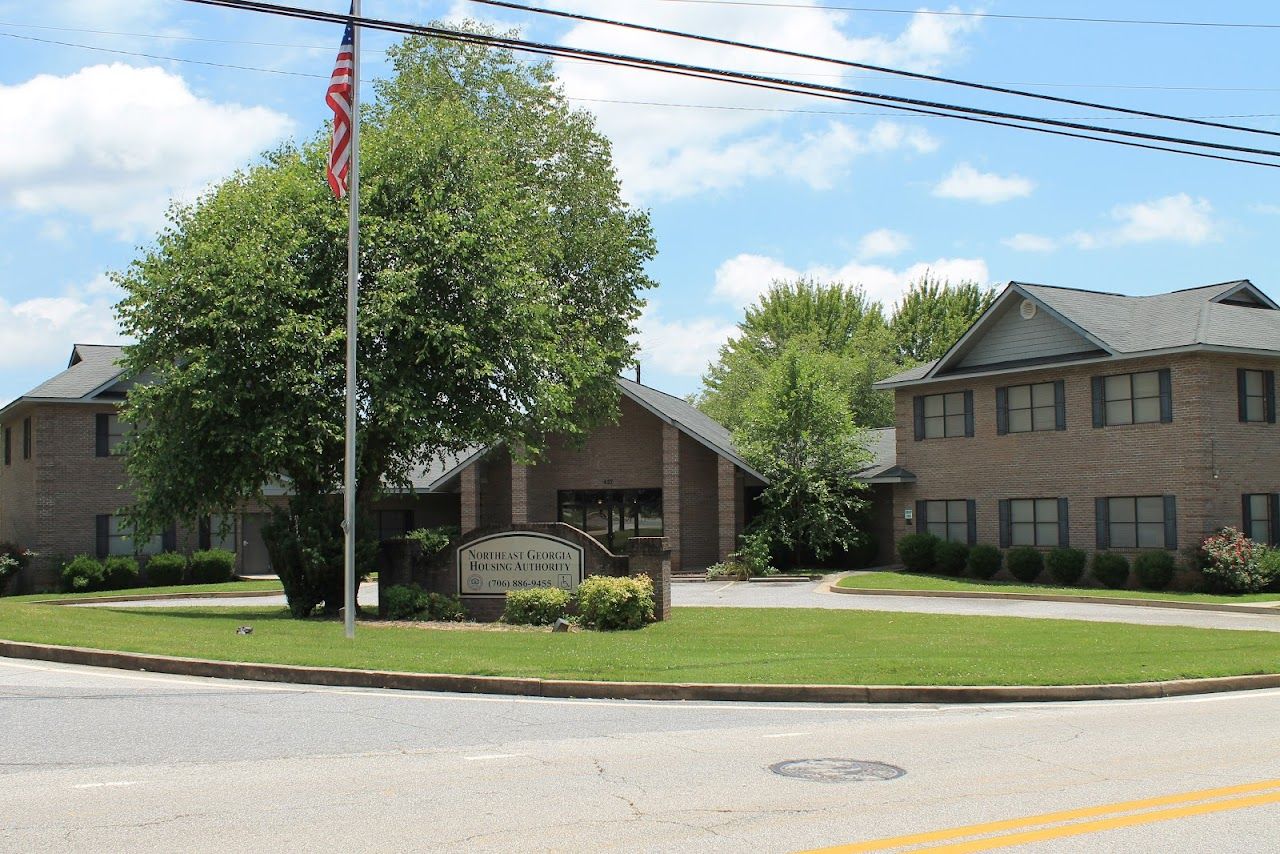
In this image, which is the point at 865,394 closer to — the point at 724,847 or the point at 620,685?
the point at 620,685

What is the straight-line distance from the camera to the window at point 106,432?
126 feet

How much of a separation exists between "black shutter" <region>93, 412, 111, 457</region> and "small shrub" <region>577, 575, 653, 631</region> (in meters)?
22.8

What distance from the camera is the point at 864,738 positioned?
34.3 feet

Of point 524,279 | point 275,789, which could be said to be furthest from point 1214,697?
point 524,279

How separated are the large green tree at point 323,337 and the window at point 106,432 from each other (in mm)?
15785

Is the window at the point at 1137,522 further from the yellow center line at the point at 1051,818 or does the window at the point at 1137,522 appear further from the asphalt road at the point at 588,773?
the yellow center line at the point at 1051,818

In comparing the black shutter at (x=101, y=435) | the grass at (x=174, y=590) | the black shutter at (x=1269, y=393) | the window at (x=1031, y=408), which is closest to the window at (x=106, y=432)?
the black shutter at (x=101, y=435)

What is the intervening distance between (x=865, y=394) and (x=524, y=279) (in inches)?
1747

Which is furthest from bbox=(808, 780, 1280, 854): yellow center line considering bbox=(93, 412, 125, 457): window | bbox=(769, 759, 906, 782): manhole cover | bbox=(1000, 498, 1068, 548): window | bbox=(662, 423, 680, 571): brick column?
bbox=(93, 412, 125, 457): window

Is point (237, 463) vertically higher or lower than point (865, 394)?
lower

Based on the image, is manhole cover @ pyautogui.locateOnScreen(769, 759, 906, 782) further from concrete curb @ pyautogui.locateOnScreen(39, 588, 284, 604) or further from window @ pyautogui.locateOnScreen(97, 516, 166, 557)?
window @ pyautogui.locateOnScreen(97, 516, 166, 557)

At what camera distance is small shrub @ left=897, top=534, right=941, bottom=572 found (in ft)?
126

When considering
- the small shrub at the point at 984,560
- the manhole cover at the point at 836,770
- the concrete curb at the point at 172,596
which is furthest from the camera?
the small shrub at the point at 984,560

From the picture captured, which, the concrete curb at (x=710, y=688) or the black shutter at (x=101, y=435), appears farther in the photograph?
the black shutter at (x=101, y=435)
